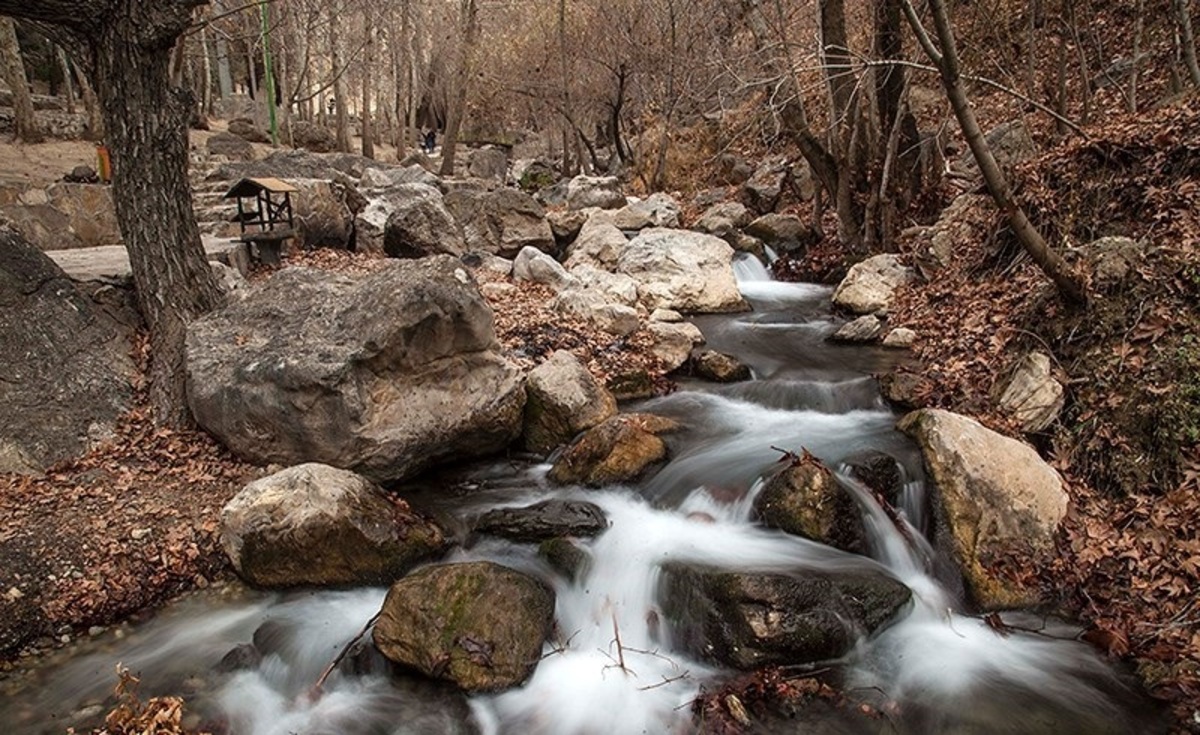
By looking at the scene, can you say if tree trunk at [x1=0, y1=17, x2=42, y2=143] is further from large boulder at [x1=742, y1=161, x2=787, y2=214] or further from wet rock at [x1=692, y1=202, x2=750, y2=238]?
large boulder at [x1=742, y1=161, x2=787, y2=214]

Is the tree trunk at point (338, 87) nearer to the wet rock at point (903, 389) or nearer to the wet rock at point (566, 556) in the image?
the wet rock at point (903, 389)

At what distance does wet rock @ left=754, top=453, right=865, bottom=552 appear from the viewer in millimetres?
5324

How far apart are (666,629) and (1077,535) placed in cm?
308

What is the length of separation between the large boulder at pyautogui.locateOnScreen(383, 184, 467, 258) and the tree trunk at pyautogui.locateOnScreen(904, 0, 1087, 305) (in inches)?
326

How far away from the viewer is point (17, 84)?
15945 mm

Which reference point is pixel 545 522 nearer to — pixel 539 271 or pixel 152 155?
pixel 152 155

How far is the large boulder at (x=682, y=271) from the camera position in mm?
11383

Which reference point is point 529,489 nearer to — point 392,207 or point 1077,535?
point 1077,535

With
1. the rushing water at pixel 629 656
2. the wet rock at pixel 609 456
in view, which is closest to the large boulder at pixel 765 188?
the rushing water at pixel 629 656

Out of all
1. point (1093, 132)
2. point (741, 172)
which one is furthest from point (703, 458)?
point (741, 172)

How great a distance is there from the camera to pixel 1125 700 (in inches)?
163

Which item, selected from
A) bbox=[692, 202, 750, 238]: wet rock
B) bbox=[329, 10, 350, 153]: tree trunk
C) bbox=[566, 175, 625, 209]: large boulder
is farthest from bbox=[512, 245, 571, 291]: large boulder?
bbox=[329, 10, 350, 153]: tree trunk

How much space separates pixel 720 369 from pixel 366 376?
4.32 metres

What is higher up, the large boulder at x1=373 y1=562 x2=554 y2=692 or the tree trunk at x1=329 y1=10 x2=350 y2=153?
the tree trunk at x1=329 y1=10 x2=350 y2=153
